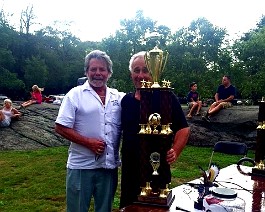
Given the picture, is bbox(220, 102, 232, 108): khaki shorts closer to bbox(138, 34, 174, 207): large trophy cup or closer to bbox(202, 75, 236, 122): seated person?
bbox(202, 75, 236, 122): seated person

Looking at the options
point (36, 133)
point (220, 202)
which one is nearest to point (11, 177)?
point (36, 133)

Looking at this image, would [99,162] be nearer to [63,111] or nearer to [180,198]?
[63,111]

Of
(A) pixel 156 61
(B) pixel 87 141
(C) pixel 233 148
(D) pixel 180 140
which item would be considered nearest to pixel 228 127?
(C) pixel 233 148

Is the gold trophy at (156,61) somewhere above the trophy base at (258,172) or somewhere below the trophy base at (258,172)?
above

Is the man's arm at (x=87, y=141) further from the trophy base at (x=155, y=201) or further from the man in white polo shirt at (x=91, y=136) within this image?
the trophy base at (x=155, y=201)

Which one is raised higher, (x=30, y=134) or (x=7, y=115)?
(x=7, y=115)

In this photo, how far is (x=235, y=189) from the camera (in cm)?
264

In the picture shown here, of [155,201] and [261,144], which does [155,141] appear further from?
[261,144]

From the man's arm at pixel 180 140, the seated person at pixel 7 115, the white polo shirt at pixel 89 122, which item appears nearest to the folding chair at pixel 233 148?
the man's arm at pixel 180 140

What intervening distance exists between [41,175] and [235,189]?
175 inches

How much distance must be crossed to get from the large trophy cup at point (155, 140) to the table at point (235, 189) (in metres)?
0.07

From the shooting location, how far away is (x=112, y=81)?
1756 centimetres

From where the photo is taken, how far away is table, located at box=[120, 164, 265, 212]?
214 centimetres

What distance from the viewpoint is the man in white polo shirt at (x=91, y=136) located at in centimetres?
271
